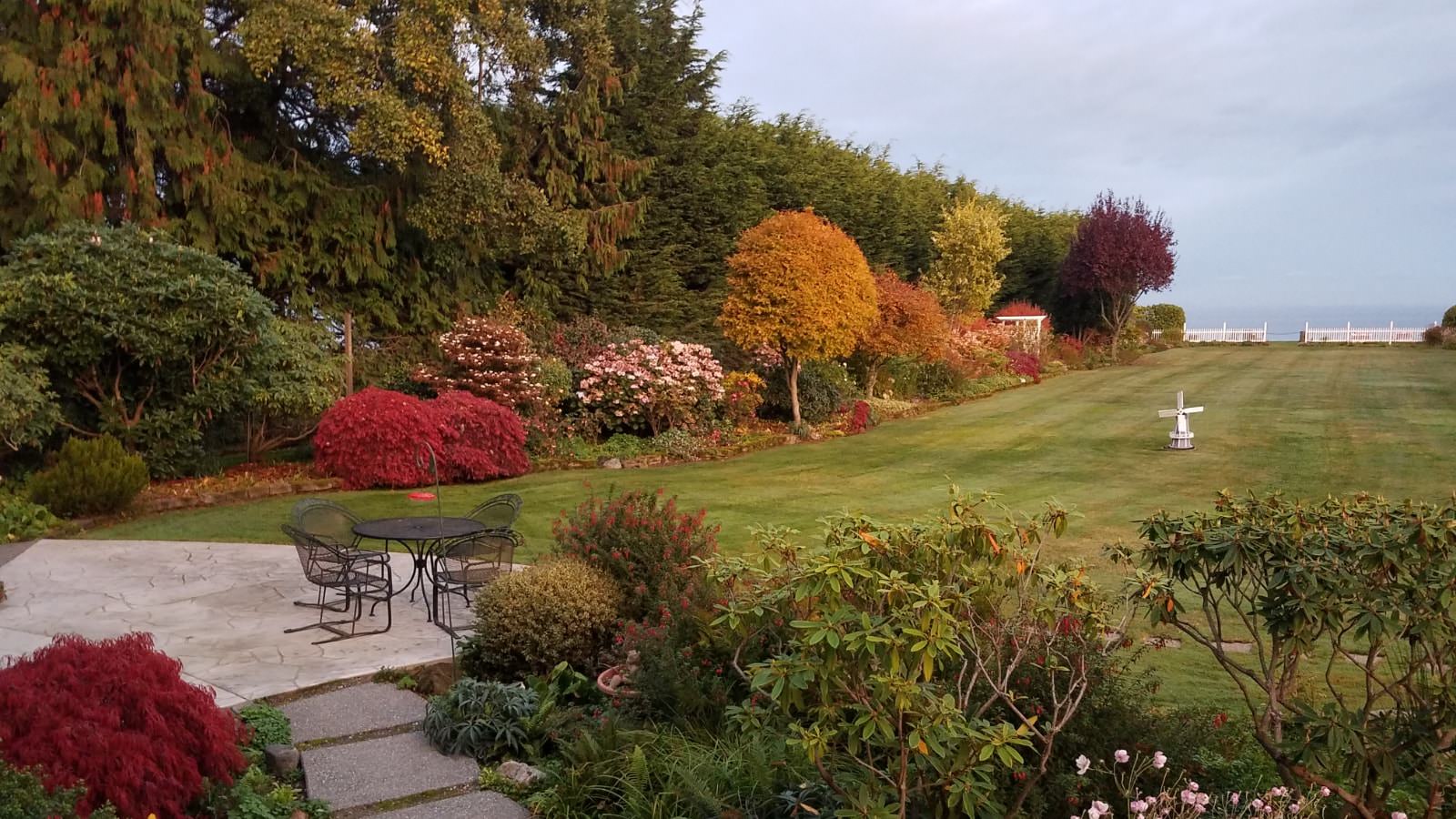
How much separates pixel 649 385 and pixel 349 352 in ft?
13.9

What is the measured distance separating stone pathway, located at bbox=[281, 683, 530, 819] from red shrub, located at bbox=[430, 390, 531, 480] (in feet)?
22.0

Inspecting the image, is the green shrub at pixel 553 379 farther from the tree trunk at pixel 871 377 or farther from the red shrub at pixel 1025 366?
the red shrub at pixel 1025 366

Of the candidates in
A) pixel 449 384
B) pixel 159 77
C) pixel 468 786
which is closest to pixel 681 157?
pixel 449 384

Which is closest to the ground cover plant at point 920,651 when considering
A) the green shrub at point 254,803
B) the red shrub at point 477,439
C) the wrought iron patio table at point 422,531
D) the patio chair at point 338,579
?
the green shrub at point 254,803

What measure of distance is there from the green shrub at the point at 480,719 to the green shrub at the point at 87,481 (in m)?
6.83

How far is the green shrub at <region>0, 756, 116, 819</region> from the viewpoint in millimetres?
2971

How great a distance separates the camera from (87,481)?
9.63 metres

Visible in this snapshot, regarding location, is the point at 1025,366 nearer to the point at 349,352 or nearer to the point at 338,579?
the point at 349,352

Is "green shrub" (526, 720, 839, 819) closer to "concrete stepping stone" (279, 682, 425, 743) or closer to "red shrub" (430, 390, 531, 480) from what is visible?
"concrete stepping stone" (279, 682, 425, 743)

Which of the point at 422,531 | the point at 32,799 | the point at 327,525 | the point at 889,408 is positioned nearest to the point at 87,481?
the point at 327,525

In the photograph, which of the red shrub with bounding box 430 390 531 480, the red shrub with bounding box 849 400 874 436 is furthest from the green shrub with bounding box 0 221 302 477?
the red shrub with bounding box 849 400 874 436

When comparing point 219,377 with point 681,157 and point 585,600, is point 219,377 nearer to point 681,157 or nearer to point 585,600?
point 585,600

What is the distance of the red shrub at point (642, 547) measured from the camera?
5593 millimetres

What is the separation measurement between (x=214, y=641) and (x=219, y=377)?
594cm
